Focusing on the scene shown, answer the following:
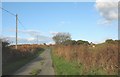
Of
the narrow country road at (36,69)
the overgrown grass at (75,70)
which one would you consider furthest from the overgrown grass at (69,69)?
the narrow country road at (36,69)

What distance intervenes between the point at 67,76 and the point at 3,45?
52.5 feet

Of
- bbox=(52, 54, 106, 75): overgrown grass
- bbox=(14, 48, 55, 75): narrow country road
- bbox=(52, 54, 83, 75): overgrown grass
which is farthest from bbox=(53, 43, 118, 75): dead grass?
bbox=(14, 48, 55, 75): narrow country road

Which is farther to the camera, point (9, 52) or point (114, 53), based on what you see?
point (9, 52)

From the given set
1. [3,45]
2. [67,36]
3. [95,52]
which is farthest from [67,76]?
[67,36]

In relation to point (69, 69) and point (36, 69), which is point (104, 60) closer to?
point (69, 69)

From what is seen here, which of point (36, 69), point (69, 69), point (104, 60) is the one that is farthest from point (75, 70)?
point (36, 69)

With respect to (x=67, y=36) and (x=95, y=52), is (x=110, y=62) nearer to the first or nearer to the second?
(x=95, y=52)

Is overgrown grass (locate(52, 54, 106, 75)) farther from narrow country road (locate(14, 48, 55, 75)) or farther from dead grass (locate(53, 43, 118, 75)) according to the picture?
narrow country road (locate(14, 48, 55, 75))

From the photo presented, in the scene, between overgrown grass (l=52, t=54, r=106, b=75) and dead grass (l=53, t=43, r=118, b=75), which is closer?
dead grass (l=53, t=43, r=118, b=75)

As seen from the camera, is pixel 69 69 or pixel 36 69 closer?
pixel 69 69

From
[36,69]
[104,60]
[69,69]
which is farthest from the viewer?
[36,69]

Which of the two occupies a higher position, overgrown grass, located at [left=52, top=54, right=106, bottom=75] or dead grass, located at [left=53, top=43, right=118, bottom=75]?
dead grass, located at [left=53, top=43, right=118, bottom=75]

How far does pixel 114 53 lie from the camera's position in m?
16.5

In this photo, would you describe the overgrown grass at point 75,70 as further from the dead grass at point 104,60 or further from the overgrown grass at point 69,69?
the dead grass at point 104,60
